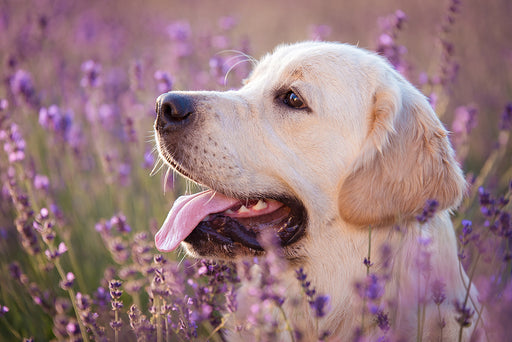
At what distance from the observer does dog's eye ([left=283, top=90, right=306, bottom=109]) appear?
249 centimetres

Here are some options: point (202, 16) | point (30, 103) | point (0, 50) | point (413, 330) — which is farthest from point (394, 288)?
point (202, 16)

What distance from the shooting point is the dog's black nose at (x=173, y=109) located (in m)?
2.37

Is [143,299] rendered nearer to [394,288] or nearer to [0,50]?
[394,288]

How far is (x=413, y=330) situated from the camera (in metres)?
2.21

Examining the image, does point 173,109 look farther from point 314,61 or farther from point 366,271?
point 366,271

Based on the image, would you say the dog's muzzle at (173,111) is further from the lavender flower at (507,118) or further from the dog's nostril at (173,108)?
the lavender flower at (507,118)

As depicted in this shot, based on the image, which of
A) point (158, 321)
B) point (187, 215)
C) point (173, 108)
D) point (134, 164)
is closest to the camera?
point (158, 321)

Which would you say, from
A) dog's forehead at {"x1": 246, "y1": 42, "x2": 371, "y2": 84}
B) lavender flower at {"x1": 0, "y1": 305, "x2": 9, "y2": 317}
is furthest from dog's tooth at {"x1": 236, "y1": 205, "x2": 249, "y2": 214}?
lavender flower at {"x1": 0, "y1": 305, "x2": 9, "y2": 317}

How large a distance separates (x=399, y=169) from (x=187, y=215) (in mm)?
1067

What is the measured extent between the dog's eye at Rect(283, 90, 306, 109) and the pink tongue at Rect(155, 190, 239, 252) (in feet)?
1.89

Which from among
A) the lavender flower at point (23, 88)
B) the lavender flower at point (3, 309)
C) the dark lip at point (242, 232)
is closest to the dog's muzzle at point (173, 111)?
the dark lip at point (242, 232)

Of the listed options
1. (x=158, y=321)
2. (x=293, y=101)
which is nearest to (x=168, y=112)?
(x=293, y=101)

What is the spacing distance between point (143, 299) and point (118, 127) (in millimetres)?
2603

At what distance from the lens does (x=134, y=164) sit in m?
4.52
